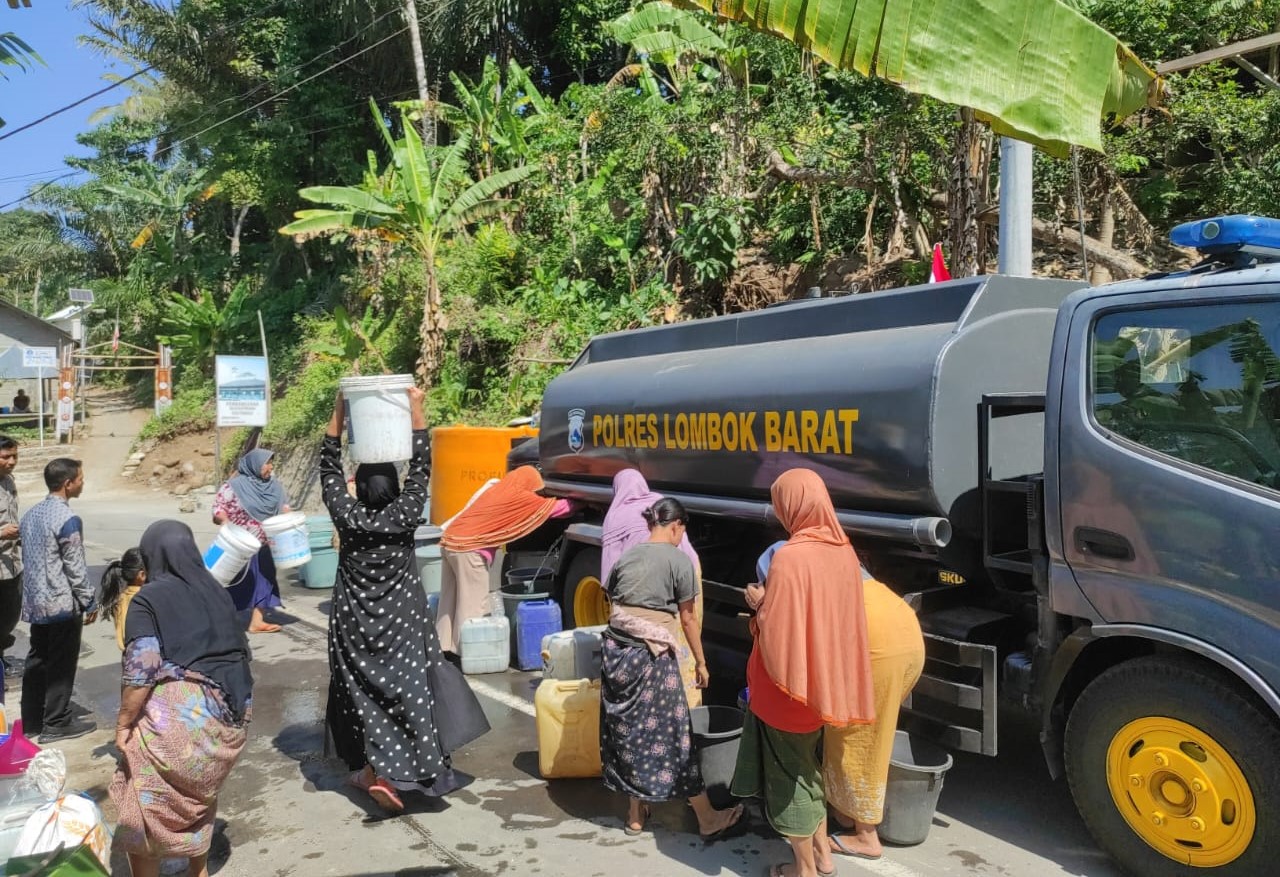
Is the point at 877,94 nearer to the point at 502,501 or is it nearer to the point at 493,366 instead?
the point at 493,366

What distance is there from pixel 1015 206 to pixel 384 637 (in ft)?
15.4

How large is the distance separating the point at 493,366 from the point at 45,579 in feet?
36.1

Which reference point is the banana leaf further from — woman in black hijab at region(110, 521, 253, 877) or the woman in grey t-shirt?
woman in black hijab at region(110, 521, 253, 877)

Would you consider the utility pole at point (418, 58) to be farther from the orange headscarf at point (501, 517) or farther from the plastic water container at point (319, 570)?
the orange headscarf at point (501, 517)

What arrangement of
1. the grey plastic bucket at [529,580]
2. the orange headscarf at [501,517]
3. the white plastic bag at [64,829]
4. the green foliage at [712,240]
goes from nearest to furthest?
1. the white plastic bag at [64,829]
2. the orange headscarf at [501,517]
3. the grey plastic bucket at [529,580]
4. the green foliage at [712,240]

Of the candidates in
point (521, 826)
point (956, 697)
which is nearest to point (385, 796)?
point (521, 826)

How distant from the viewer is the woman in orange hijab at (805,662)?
11.8 ft

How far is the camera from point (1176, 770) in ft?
11.5

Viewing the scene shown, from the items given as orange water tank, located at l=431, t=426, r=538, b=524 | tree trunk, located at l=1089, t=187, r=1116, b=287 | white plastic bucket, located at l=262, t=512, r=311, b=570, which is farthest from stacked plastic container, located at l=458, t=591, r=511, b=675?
tree trunk, located at l=1089, t=187, r=1116, b=287

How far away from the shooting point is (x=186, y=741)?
12.0ft

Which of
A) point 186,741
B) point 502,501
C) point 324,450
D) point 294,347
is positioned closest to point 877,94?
point 502,501

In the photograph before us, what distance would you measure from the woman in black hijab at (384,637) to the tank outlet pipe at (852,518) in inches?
68.6

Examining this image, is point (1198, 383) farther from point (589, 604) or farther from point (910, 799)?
point (589, 604)

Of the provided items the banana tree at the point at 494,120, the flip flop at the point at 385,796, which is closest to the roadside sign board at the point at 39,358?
the banana tree at the point at 494,120
